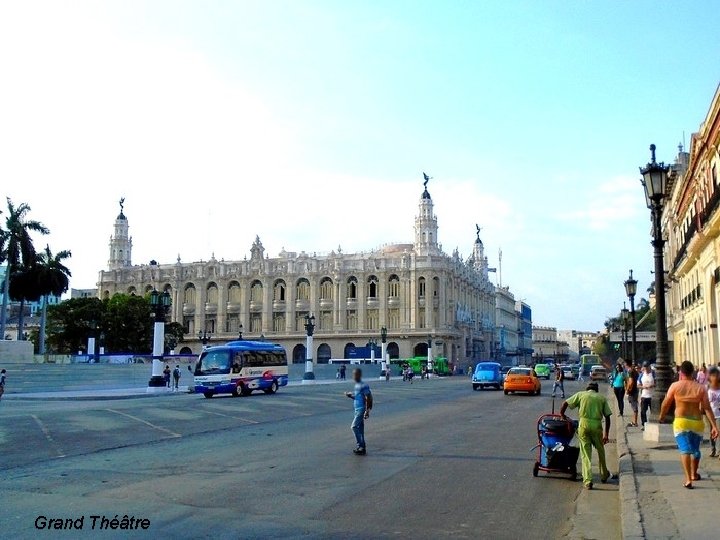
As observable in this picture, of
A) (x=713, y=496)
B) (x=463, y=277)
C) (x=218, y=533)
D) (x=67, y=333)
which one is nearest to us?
(x=218, y=533)

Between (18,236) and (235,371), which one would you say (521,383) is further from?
(18,236)

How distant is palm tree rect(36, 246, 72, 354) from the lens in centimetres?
6675

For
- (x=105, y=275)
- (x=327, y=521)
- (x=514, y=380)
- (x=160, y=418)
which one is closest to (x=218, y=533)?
(x=327, y=521)

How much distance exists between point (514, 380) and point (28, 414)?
2216cm

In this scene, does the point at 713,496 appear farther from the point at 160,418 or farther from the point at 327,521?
the point at 160,418

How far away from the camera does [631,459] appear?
36.4 ft

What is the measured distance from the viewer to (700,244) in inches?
994

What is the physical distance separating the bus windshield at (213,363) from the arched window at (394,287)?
61698 mm

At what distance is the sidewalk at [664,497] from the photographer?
665cm

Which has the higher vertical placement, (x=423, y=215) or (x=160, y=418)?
(x=423, y=215)

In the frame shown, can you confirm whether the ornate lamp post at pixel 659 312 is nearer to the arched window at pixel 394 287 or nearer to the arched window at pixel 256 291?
the arched window at pixel 394 287

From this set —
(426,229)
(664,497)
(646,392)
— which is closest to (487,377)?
(646,392)

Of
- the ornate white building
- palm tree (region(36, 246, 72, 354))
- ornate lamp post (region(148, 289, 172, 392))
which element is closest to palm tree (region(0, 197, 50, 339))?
palm tree (region(36, 246, 72, 354))

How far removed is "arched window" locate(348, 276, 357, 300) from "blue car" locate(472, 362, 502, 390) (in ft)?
186
